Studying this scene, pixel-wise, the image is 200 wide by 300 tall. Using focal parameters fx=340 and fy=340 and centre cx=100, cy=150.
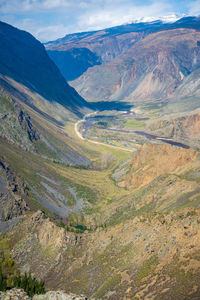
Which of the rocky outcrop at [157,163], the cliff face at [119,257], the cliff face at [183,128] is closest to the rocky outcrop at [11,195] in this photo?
the cliff face at [119,257]

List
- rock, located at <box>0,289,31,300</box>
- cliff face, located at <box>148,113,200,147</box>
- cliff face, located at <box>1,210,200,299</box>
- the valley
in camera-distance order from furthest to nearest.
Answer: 1. cliff face, located at <box>148,113,200,147</box>
2. the valley
3. cliff face, located at <box>1,210,200,299</box>
4. rock, located at <box>0,289,31,300</box>

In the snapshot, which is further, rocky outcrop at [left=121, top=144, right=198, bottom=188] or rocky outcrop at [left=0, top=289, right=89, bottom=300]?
rocky outcrop at [left=121, top=144, right=198, bottom=188]

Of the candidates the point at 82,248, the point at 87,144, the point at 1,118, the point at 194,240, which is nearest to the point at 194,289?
the point at 194,240

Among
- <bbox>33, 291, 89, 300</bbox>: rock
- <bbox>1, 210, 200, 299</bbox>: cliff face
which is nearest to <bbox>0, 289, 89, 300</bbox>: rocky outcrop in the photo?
<bbox>33, 291, 89, 300</bbox>: rock

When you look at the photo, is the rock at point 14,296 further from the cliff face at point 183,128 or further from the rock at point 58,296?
the cliff face at point 183,128

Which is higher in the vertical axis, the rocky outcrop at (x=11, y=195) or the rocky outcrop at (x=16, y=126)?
the rocky outcrop at (x=16, y=126)

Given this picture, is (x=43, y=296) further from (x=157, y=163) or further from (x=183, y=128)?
(x=183, y=128)

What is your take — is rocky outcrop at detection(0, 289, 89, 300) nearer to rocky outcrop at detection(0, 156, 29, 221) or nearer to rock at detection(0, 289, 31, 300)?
rock at detection(0, 289, 31, 300)

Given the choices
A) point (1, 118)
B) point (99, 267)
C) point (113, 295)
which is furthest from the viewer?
point (1, 118)

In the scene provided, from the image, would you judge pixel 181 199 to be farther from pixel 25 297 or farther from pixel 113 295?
pixel 25 297

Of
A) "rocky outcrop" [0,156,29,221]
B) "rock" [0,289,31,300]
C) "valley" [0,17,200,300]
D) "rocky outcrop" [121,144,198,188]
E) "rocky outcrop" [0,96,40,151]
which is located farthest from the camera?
"rocky outcrop" [0,96,40,151]

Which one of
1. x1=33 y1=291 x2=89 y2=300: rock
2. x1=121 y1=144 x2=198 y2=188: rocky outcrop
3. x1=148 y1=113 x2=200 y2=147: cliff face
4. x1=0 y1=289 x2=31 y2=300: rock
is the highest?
x1=0 y1=289 x2=31 y2=300: rock
